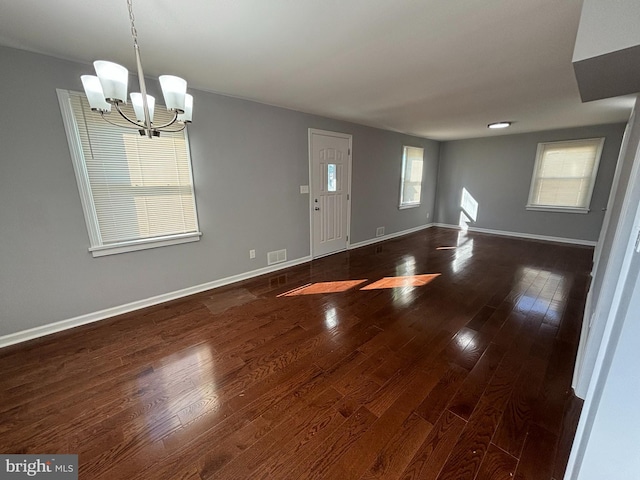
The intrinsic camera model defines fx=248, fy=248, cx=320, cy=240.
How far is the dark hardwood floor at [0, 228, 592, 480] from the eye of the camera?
48.2 inches

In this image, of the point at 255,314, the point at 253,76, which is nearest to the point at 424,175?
the point at 253,76

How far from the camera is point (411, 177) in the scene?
20.2 feet

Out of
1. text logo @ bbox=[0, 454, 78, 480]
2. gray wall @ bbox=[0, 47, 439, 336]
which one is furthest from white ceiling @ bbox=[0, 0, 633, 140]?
text logo @ bbox=[0, 454, 78, 480]

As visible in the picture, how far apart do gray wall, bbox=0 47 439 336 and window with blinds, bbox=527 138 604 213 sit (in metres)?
3.88

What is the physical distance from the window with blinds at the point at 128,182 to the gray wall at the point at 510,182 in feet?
21.3

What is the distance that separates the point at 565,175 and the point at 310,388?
21.7ft

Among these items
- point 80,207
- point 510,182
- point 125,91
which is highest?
point 125,91

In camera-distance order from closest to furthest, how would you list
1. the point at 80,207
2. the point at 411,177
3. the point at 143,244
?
the point at 80,207 < the point at 143,244 < the point at 411,177

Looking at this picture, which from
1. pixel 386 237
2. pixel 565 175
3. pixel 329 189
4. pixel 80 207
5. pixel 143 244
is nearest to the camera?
pixel 80 207

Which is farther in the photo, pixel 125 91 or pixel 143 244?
pixel 143 244

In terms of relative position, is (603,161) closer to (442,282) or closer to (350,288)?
(442,282)

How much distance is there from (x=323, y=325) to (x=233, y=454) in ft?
4.04

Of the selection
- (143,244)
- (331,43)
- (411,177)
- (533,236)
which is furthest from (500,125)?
(143,244)

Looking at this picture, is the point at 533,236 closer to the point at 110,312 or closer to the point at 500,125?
the point at 500,125
